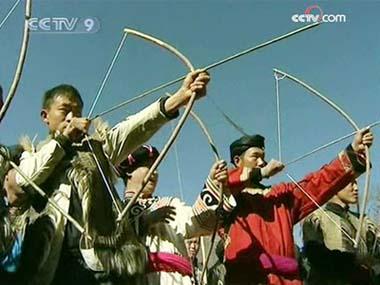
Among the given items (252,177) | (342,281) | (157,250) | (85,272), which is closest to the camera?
(85,272)

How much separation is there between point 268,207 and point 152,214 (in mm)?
438

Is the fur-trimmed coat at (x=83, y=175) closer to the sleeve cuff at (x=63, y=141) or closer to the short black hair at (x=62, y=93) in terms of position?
the sleeve cuff at (x=63, y=141)

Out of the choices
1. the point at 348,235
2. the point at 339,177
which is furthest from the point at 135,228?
the point at 348,235

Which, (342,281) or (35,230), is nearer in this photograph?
(35,230)

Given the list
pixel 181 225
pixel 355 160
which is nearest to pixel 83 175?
pixel 181 225

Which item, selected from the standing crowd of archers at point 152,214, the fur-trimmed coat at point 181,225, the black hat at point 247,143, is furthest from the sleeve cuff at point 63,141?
the black hat at point 247,143

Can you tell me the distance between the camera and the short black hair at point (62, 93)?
7.57 feet

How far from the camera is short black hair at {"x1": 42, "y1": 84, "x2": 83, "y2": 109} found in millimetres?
2307

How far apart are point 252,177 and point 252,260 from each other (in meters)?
0.28

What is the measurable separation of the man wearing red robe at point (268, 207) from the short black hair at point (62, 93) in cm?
62

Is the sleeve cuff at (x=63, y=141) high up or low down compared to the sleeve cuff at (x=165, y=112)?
down

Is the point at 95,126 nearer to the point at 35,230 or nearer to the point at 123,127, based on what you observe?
Result: the point at 123,127

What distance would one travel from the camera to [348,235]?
295 cm

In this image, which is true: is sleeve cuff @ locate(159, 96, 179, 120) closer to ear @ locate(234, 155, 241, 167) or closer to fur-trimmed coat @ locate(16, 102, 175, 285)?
fur-trimmed coat @ locate(16, 102, 175, 285)
